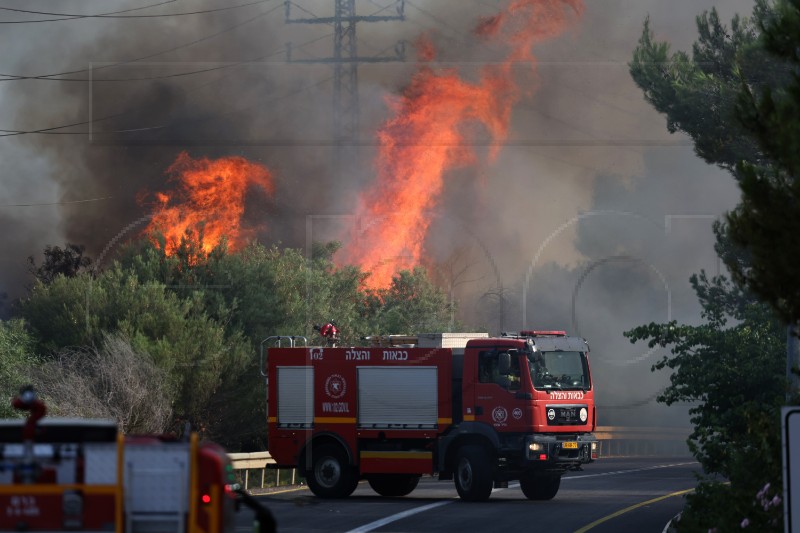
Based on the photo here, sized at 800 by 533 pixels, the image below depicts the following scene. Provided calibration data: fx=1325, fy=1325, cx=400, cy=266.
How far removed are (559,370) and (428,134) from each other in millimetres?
47798

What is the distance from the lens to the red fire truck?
26.1ft

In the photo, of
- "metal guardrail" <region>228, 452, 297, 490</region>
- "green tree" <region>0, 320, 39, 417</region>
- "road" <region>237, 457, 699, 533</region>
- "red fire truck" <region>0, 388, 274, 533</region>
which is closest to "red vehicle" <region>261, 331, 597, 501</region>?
"road" <region>237, 457, 699, 533</region>

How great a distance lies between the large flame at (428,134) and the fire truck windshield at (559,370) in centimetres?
3902

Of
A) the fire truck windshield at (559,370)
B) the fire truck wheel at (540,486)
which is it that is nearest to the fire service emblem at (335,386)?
the fire truck windshield at (559,370)

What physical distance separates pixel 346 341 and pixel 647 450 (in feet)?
49.8

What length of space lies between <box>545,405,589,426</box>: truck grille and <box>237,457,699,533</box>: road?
5.18 ft

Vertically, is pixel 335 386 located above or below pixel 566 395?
above

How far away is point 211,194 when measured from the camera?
236ft

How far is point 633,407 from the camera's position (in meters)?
64.1

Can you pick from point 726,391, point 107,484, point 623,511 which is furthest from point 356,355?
point 107,484

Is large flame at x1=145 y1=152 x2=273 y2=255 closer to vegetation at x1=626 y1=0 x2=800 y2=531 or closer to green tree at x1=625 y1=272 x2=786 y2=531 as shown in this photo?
vegetation at x1=626 y1=0 x2=800 y2=531

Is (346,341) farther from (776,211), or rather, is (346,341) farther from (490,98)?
(776,211)

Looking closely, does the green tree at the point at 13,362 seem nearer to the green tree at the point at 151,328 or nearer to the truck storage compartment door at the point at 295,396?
the green tree at the point at 151,328

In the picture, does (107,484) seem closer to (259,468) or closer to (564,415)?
(564,415)
